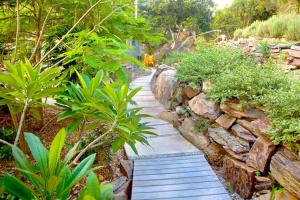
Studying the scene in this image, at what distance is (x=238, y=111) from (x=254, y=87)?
33 cm

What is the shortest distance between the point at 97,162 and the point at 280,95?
2.10m

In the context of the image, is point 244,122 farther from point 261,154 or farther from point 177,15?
point 177,15

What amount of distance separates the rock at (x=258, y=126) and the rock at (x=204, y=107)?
0.55 m

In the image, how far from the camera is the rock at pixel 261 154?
8.45 ft

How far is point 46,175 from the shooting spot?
44.0 inches

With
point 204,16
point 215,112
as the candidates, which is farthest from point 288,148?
point 204,16

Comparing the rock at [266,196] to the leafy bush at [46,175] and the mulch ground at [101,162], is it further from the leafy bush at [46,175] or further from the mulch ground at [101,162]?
the leafy bush at [46,175]

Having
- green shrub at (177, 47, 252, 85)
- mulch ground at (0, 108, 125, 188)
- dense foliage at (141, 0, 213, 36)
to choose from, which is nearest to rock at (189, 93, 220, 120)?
green shrub at (177, 47, 252, 85)

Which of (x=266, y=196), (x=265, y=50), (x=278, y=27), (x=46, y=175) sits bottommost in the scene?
(x=266, y=196)

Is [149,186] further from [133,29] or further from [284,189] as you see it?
[133,29]

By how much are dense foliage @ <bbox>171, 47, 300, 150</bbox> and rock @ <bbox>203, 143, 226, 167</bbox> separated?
592mm

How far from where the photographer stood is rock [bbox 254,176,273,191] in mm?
2552

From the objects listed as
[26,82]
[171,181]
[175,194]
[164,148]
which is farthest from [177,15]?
[26,82]

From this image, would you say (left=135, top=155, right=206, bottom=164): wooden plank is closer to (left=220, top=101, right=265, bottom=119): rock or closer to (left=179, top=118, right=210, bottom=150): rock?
(left=179, top=118, right=210, bottom=150): rock
